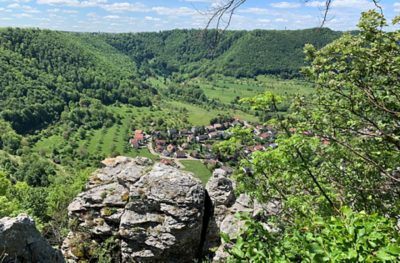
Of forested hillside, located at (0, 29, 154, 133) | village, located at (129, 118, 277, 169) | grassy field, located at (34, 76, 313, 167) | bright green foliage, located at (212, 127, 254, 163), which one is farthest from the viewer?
forested hillside, located at (0, 29, 154, 133)

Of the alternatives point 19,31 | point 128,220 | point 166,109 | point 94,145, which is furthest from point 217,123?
point 128,220

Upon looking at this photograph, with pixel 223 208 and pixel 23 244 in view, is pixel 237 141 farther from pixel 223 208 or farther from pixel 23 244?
pixel 223 208

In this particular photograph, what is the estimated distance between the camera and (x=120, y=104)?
186875 millimetres

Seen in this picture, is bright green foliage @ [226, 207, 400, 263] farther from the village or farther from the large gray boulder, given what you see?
the village

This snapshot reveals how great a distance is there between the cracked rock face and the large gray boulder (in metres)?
6.07

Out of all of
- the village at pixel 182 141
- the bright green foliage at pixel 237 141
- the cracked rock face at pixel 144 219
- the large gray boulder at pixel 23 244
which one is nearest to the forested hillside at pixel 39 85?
the village at pixel 182 141

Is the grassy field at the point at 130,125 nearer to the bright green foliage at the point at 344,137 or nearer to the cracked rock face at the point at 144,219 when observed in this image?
the cracked rock face at the point at 144,219

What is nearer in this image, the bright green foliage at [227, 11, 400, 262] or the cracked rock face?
the bright green foliage at [227, 11, 400, 262]

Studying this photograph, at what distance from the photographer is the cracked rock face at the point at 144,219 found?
15383 millimetres

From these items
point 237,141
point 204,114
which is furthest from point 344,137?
point 204,114

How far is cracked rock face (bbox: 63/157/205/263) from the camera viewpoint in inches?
606

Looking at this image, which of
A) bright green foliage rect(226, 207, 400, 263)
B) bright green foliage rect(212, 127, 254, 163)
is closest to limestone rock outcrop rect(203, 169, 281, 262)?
bright green foliage rect(212, 127, 254, 163)

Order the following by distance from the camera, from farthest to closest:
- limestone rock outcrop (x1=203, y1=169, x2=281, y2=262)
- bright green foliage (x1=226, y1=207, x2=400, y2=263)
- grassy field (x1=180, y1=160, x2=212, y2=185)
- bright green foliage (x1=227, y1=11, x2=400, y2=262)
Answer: grassy field (x1=180, y1=160, x2=212, y2=185), limestone rock outcrop (x1=203, y1=169, x2=281, y2=262), bright green foliage (x1=227, y1=11, x2=400, y2=262), bright green foliage (x1=226, y1=207, x2=400, y2=263)

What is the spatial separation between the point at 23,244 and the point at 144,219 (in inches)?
278
